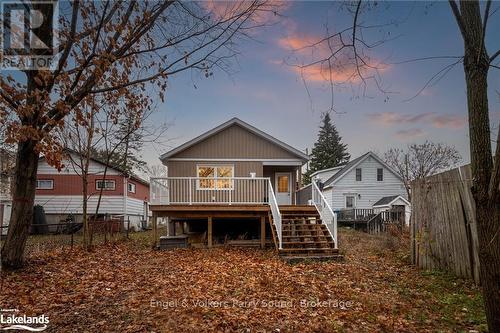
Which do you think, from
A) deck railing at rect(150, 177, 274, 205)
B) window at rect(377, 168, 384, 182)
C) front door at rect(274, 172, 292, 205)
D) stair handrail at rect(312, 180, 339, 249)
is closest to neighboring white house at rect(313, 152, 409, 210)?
window at rect(377, 168, 384, 182)

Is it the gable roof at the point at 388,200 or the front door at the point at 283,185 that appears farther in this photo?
the gable roof at the point at 388,200

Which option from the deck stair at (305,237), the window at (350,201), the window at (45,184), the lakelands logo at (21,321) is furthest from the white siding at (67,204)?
the lakelands logo at (21,321)

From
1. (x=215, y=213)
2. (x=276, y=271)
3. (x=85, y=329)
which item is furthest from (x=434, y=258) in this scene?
(x=215, y=213)

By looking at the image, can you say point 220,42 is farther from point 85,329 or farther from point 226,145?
point 226,145

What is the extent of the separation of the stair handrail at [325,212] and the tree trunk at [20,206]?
8.58m

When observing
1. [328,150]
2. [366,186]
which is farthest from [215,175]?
[328,150]

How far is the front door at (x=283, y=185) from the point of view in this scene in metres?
16.8

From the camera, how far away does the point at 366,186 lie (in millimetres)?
30891

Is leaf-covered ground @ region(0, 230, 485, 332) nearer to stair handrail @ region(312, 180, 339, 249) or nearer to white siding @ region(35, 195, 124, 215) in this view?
stair handrail @ region(312, 180, 339, 249)

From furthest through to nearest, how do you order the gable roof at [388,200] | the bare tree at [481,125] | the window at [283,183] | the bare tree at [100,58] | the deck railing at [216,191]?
the gable roof at [388,200] → the window at [283,183] → the deck railing at [216,191] → the bare tree at [100,58] → the bare tree at [481,125]

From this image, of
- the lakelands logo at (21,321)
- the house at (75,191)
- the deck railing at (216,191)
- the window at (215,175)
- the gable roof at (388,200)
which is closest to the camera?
the lakelands logo at (21,321)

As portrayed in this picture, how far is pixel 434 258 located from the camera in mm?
7695

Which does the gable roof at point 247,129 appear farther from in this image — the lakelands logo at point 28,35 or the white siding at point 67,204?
the white siding at point 67,204

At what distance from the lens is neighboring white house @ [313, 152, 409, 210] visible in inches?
1204
